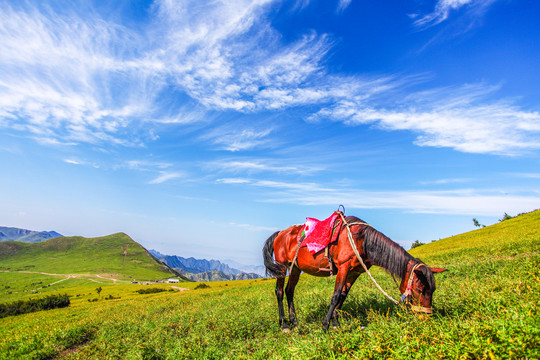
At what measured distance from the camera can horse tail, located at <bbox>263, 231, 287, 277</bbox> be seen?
34.2 feet

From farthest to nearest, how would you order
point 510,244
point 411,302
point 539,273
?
1. point 510,244
2. point 539,273
3. point 411,302

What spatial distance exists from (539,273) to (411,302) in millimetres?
4644

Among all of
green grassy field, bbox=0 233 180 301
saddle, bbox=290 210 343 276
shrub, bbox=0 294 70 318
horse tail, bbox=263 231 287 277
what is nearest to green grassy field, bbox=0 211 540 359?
horse tail, bbox=263 231 287 277

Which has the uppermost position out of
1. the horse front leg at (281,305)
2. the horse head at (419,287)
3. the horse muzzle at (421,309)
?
the horse head at (419,287)

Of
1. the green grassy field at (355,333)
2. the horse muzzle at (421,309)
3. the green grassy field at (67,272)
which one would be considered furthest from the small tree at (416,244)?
the green grassy field at (67,272)

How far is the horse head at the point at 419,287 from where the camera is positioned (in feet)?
19.7

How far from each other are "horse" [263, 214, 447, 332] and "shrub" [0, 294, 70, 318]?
121 ft

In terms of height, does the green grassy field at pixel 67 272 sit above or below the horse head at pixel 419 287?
below

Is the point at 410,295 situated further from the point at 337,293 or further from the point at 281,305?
the point at 281,305

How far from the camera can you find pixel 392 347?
14.2 ft

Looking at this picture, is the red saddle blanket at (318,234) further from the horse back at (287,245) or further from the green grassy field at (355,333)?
the green grassy field at (355,333)

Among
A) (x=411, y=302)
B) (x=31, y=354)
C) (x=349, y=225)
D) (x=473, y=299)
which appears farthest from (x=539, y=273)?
(x=31, y=354)

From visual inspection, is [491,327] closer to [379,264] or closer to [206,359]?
[379,264]

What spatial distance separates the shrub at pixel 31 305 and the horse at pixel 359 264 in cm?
3684
